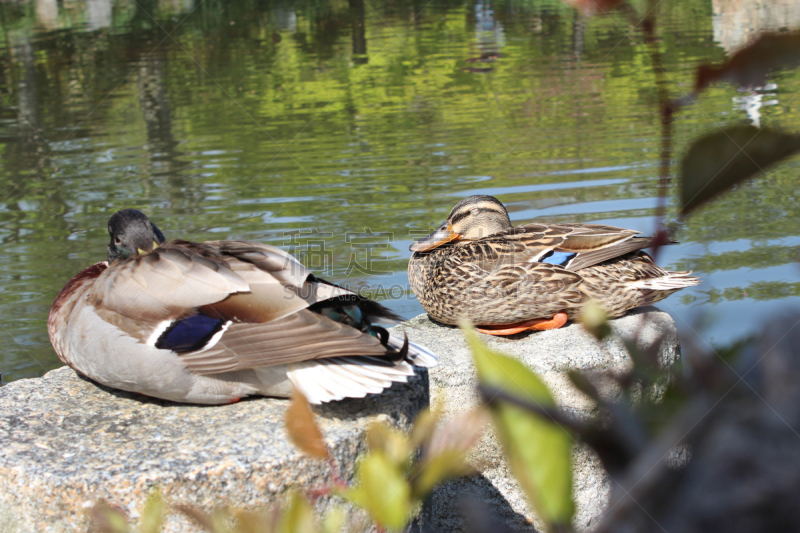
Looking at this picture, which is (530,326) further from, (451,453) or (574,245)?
(451,453)

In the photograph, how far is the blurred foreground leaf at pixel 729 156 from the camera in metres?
0.48

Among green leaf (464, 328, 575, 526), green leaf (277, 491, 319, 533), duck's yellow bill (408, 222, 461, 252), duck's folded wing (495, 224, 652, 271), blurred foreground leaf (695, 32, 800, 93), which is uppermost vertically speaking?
blurred foreground leaf (695, 32, 800, 93)

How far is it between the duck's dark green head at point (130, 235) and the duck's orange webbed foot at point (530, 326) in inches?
64.3

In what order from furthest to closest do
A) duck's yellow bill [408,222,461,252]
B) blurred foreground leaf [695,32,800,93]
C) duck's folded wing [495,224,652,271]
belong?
1. duck's yellow bill [408,222,461,252]
2. duck's folded wing [495,224,652,271]
3. blurred foreground leaf [695,32,800,93]

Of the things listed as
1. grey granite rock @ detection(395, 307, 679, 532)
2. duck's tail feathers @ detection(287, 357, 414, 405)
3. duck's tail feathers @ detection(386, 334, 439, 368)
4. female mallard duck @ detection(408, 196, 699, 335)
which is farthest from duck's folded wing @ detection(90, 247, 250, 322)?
female mallard duck @ detection(408, 196, 699, 335)

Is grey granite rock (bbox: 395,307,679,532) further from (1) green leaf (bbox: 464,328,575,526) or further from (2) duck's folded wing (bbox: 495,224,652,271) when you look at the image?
(1) green leaf (bbox: 464,328,575,526)

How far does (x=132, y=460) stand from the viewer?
210cm

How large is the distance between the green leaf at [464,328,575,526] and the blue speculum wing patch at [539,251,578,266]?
3.15 metres

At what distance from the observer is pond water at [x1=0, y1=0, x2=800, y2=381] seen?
227 inches

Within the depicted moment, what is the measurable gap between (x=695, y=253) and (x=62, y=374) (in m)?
4.80

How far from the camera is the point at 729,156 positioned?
0.50 metres

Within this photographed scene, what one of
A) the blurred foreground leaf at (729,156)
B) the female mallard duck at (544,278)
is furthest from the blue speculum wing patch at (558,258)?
the blurred foreground leaf at (729,156)

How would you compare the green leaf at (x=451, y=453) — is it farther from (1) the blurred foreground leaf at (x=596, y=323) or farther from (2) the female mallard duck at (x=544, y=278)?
(2) the female mallard duck at (x=544, y=278)

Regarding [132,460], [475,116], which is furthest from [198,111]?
[132,460]
